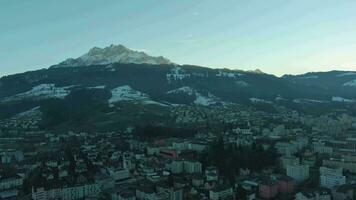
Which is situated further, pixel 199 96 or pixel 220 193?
pixel 199 96

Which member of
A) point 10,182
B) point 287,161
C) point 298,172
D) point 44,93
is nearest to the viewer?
point 10,182

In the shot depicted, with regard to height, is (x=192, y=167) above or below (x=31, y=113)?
below

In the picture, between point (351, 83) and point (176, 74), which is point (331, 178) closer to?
point (176, 74)

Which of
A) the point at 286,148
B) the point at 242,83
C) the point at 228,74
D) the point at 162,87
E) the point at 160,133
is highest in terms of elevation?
the point at 228,74

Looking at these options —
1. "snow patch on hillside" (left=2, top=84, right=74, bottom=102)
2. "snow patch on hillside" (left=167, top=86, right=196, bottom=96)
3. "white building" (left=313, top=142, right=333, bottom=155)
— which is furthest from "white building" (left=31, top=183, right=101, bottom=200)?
"snow patch on hillside" (left=167, top=86, right=196, bottom=96)

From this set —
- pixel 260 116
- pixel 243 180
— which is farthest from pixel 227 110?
pixel 243 180

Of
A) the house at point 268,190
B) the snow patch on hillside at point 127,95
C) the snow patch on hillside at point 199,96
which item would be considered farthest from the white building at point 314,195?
the snow patch on hillside at point 199,96

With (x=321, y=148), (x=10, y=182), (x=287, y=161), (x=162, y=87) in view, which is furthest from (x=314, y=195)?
(x=162, y=87)
